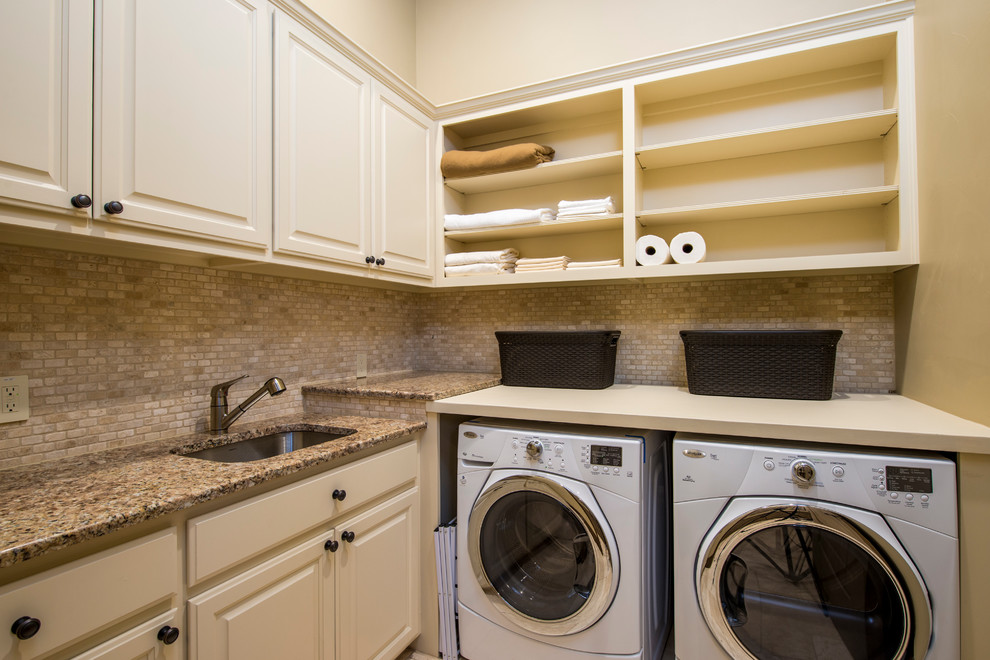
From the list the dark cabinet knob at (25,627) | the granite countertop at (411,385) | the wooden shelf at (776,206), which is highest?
the wooden shelf at (776,206)

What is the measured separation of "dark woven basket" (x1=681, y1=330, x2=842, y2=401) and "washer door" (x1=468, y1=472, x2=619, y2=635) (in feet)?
2.52

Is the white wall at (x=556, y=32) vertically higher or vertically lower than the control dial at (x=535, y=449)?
higher

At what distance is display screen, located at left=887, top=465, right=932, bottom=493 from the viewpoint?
1243 mm

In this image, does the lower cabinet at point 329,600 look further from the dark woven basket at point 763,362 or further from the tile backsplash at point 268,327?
the dark woven basket at point 763,362

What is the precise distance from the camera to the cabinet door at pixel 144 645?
900mm

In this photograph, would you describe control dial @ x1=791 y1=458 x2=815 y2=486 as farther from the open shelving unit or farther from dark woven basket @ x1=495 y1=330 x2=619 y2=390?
dark woven basket @ x1=495 y1=330 x2=619 y2=390

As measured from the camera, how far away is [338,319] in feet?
7.44

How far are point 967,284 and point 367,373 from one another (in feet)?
7.53

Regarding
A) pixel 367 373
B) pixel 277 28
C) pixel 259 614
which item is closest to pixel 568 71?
pixel 277 28

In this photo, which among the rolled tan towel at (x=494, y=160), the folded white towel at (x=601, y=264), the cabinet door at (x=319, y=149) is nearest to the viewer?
the cabinet door at (x=319, y=149)

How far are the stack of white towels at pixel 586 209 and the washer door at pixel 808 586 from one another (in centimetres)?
131

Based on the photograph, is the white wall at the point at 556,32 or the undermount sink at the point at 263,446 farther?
the white wall at the point at 556,32

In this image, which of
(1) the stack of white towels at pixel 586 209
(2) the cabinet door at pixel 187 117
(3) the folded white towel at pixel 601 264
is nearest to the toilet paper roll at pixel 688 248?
(3) the folded white towel at pixel 601 264

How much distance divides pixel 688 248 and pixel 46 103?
2019 millimetres
